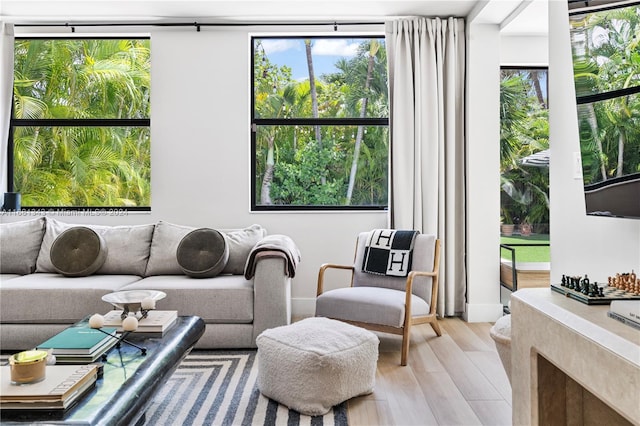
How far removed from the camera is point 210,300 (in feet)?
10.4

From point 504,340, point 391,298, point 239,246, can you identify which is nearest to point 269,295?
point 239,246

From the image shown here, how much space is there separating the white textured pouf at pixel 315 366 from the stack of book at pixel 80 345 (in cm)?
78

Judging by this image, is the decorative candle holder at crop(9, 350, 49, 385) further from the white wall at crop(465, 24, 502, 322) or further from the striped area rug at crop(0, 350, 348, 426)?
the white wall at crop(465, 24, 502, 322)

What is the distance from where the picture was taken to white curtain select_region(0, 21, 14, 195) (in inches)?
168

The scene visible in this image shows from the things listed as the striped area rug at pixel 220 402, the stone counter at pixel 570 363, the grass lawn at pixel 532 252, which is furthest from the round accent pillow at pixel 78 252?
the grass lawn at pixel 532 252

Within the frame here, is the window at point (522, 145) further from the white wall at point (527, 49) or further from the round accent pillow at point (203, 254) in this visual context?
the round accent pillow at point (203, 254)

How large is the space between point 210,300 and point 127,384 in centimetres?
156

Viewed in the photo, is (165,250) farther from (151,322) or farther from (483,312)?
(483,312)

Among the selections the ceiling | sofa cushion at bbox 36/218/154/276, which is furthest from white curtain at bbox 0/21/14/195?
sofa cushion at bbox 36/218/154/276

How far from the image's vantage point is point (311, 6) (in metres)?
4.04

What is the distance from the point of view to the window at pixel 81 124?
175 inches

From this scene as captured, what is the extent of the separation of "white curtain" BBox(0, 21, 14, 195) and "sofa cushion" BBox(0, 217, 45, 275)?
0.84 metres

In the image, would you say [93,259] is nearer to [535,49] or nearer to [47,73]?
[47,73]

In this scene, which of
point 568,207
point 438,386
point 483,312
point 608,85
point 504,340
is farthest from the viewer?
point 483,312
